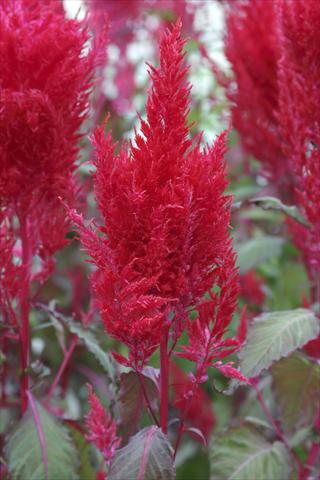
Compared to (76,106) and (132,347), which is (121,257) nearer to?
(132,347)

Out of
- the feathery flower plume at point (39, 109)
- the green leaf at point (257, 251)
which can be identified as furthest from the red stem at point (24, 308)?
the green leaf at point (257, 251)

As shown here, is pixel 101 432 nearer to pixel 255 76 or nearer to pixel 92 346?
pixel 92 346

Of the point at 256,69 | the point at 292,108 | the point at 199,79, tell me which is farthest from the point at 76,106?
the point at 199,79

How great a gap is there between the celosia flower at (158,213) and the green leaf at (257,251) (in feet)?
3.59

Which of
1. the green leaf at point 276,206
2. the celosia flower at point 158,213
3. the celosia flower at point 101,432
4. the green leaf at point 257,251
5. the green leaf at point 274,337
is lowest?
the celosia flower at point 101,432

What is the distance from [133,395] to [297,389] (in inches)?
17.2

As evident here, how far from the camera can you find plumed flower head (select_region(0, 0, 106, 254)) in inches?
48.1

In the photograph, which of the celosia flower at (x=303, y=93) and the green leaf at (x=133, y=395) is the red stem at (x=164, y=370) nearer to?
the green leaf at (x=133, y=395)

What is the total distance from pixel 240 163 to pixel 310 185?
180 cm

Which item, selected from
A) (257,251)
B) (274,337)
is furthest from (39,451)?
(257,251)

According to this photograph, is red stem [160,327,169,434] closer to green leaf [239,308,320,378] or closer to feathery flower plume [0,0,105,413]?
green leaf [239,308,320,378]

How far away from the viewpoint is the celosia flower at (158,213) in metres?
0.97

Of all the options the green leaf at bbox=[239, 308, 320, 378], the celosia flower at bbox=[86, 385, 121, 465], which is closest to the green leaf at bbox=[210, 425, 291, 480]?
the green leaf at bbox=[239, 308, 320, 378]

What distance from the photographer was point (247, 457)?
1.47 meters
